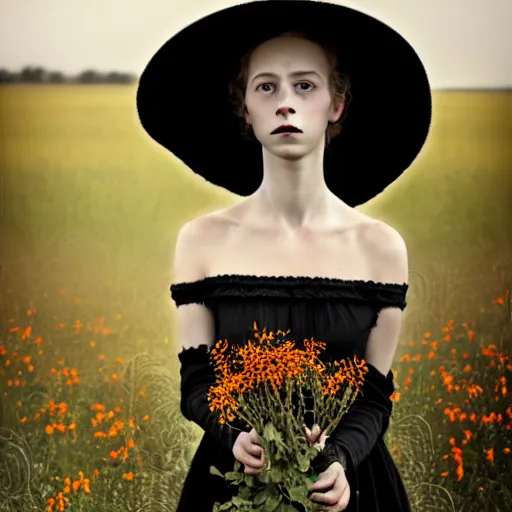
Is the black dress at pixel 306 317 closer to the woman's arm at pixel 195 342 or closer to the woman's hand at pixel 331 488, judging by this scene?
the woman's arm at pixel 195 342

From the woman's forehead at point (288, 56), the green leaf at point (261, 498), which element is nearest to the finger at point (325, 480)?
the green leaf at point (261, 498)

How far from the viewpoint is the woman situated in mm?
3135

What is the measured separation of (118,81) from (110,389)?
951 millimetres

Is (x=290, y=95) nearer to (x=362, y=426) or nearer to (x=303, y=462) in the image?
(x=362, y=426)

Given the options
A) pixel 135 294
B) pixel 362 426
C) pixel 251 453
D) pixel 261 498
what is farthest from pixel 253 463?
pixel 135 294

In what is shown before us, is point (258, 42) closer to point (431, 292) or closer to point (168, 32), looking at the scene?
point (168, 32)

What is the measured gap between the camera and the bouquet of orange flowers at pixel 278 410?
2.65 metres

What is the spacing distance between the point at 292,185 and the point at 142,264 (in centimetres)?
57

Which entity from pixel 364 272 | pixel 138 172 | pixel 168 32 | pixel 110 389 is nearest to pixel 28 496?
pixel 110 389

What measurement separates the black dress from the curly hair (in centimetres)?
44

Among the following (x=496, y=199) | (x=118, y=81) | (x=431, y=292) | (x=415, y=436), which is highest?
(x=118, y=81)

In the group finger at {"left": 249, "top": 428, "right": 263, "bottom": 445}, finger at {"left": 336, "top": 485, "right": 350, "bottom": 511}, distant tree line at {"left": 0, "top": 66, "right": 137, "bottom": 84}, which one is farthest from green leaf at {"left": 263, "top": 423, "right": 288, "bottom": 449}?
distant tree line at {"left": 0, "top": 66, "right": 137, "bottom": 84}

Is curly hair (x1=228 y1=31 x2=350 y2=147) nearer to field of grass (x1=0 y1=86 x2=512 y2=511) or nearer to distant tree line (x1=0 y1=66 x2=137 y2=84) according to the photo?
field of grass (x1=0 y1=86 x2=512 y2=511)

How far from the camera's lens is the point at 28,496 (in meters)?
3.54
